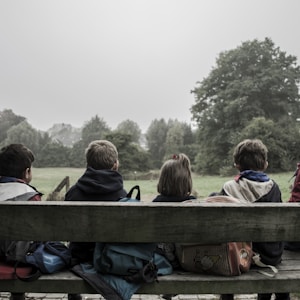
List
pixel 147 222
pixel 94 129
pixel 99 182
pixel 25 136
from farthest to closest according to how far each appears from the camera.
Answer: pixel 94 129, pixel 25 136, pixel 99 182, pixel 147 222

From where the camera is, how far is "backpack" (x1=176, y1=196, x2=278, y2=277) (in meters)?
1.90

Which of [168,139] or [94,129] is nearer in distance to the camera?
[94,129]

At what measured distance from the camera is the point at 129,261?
1.83 meters

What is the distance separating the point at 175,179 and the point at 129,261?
0.68m

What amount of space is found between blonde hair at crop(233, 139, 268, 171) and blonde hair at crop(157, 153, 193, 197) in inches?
19.9

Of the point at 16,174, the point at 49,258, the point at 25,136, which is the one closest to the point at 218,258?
the point at 49,258

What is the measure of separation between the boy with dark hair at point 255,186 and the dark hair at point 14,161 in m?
1.43

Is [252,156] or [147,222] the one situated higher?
[252,156]

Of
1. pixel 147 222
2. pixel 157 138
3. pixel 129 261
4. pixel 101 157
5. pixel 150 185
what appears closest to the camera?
pixel 147 222

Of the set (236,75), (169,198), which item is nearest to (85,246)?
(169,198)

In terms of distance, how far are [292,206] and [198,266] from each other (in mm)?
657

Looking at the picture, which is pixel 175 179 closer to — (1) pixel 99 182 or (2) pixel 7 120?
(1) pixel 99 182

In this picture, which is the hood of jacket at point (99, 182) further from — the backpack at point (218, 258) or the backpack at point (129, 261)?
the backpack at point (218, 258)

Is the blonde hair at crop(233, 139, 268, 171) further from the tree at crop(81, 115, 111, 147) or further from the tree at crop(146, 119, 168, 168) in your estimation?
the tree at crop(146, 119, 168, 168)
